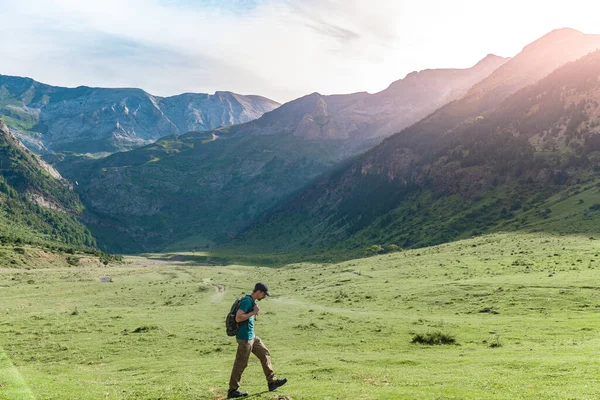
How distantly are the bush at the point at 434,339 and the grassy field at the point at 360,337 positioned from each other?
17 centimetres

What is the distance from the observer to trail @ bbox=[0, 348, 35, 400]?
1972 cm

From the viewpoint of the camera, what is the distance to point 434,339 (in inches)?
1227

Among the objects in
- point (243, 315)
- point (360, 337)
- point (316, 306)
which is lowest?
point (316, 306)

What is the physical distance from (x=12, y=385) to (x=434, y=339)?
2577 centimetres

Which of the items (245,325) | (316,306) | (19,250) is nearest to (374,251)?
(316,306)

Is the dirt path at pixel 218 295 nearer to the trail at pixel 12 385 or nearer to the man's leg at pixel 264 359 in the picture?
the trail at pixel 12 385

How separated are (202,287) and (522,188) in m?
113

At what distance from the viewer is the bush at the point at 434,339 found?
30.9 m

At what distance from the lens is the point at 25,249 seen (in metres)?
142

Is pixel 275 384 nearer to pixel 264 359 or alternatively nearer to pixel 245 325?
pixel 264 359

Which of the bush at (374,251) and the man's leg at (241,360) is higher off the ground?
the man's leg at (241,360)

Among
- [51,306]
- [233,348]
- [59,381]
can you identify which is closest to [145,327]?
[233,348]

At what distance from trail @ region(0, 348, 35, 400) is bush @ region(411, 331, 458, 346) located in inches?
948

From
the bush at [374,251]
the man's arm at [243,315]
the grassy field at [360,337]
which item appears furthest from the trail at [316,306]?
the bush at [374,251]
